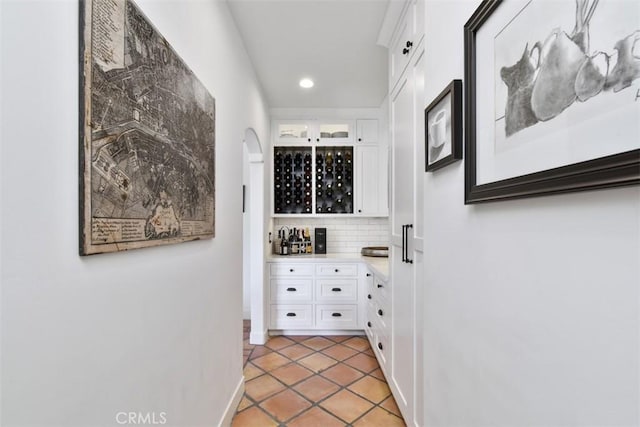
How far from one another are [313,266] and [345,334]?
898mm

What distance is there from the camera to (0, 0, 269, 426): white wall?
0.60m

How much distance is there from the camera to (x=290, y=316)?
3750 millimetres

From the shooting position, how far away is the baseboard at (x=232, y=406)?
1.97m

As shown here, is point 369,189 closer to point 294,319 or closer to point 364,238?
point 364,238

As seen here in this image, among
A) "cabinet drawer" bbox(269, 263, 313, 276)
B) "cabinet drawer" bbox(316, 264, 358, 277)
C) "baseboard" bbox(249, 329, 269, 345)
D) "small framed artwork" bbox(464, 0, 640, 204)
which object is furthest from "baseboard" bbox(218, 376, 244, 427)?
"small framed artwork" bbox(464, 0, 640, 204)

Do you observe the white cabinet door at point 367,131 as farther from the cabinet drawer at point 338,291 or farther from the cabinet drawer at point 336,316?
the cabinet drawer at point 336,316

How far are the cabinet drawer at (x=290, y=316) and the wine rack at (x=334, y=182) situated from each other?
3.97 ft

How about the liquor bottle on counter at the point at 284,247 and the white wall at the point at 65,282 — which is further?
the liquor bottle on counter at the point at 284,247

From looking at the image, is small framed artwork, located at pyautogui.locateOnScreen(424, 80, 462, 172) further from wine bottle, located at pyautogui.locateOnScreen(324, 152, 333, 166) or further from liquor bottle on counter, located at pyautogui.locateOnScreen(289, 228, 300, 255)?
liquor bottle on counter, located at pyautogui.locateOnScreen(289, 228, 300, 255)

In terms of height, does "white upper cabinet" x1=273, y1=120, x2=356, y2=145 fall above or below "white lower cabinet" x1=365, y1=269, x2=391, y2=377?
above

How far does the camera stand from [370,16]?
85.0 inches

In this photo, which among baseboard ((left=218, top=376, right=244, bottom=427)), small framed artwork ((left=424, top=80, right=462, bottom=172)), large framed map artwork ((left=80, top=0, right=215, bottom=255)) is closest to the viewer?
A: large framed map artwork ((left=80, top=0, right=215, bottom=255))

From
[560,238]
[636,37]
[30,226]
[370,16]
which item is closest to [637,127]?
[636,37]

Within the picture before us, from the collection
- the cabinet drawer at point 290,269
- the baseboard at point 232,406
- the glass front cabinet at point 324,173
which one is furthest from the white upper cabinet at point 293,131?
the baseboard at point 232,406
